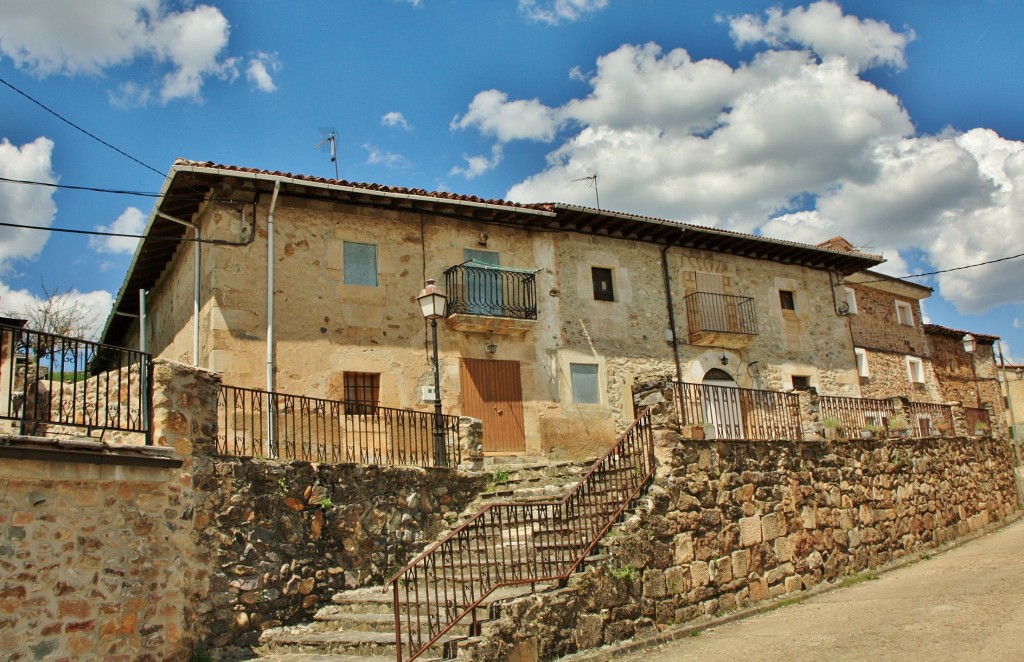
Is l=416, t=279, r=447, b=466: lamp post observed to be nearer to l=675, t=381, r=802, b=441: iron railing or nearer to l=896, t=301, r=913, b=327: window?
l=675, t=381, r=802, b=441: iron railing

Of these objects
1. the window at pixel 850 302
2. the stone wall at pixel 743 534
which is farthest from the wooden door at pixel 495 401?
the window at pixel 850 302

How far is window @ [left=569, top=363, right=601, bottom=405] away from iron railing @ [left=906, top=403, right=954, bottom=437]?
20.0 feet

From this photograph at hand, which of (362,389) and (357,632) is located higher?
(362,389)

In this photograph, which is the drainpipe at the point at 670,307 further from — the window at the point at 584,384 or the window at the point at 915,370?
the window at the point at 915,370

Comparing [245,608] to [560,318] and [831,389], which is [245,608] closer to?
[560,318]

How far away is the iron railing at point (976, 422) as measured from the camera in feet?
62.6

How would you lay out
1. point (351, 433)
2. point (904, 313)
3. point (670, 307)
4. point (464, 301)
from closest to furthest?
point (351, 433), point (464, 301), point (670, 307), point (904, 313)

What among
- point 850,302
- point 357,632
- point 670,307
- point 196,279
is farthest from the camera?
point 850,302

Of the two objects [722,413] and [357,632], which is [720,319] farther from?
[357,632]

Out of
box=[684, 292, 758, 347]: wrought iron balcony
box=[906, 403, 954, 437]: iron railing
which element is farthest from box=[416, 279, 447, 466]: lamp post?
box=[906, 403, 954, 437]: iron railing

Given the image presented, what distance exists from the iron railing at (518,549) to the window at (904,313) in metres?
17.0

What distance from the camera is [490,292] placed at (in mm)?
16312

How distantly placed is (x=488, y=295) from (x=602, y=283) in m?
3.13

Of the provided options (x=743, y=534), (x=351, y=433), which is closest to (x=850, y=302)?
(x=743, y=534)
